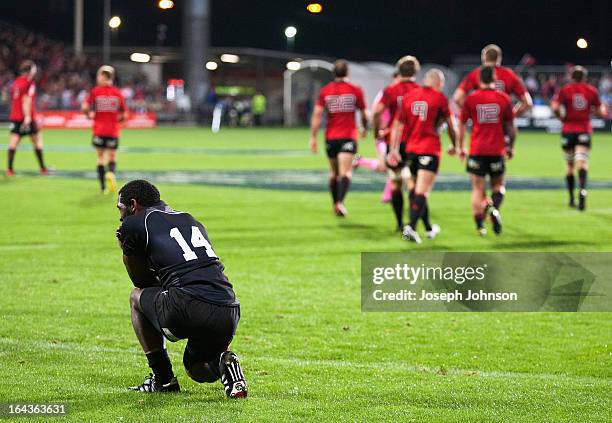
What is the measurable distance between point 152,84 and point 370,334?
6746 centimetres

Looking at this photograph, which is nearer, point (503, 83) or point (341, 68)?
point (503, 83)

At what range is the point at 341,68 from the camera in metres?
17.4

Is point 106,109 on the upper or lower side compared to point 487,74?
lower

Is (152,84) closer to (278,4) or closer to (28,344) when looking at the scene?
(278,4)

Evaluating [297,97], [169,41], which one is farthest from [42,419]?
[169,41]

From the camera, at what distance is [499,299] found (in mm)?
10891

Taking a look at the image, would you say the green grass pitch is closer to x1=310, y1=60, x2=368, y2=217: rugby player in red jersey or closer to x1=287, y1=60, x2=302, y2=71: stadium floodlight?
x1=310, y1=60, x2=368, y2=217: rugby player in red jersey

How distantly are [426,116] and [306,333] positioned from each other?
631 centimetres

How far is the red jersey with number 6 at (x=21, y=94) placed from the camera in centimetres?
2425

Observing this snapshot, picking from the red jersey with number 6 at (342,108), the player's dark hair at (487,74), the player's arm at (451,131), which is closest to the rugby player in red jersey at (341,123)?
the red jersey with number 6 at (342,108)

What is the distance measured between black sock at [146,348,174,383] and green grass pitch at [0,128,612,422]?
0.16 m

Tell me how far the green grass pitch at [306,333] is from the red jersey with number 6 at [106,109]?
165 centimetres

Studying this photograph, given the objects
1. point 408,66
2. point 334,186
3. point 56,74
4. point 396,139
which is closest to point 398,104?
point 408,66

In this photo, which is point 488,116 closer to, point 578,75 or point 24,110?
point 578,75
